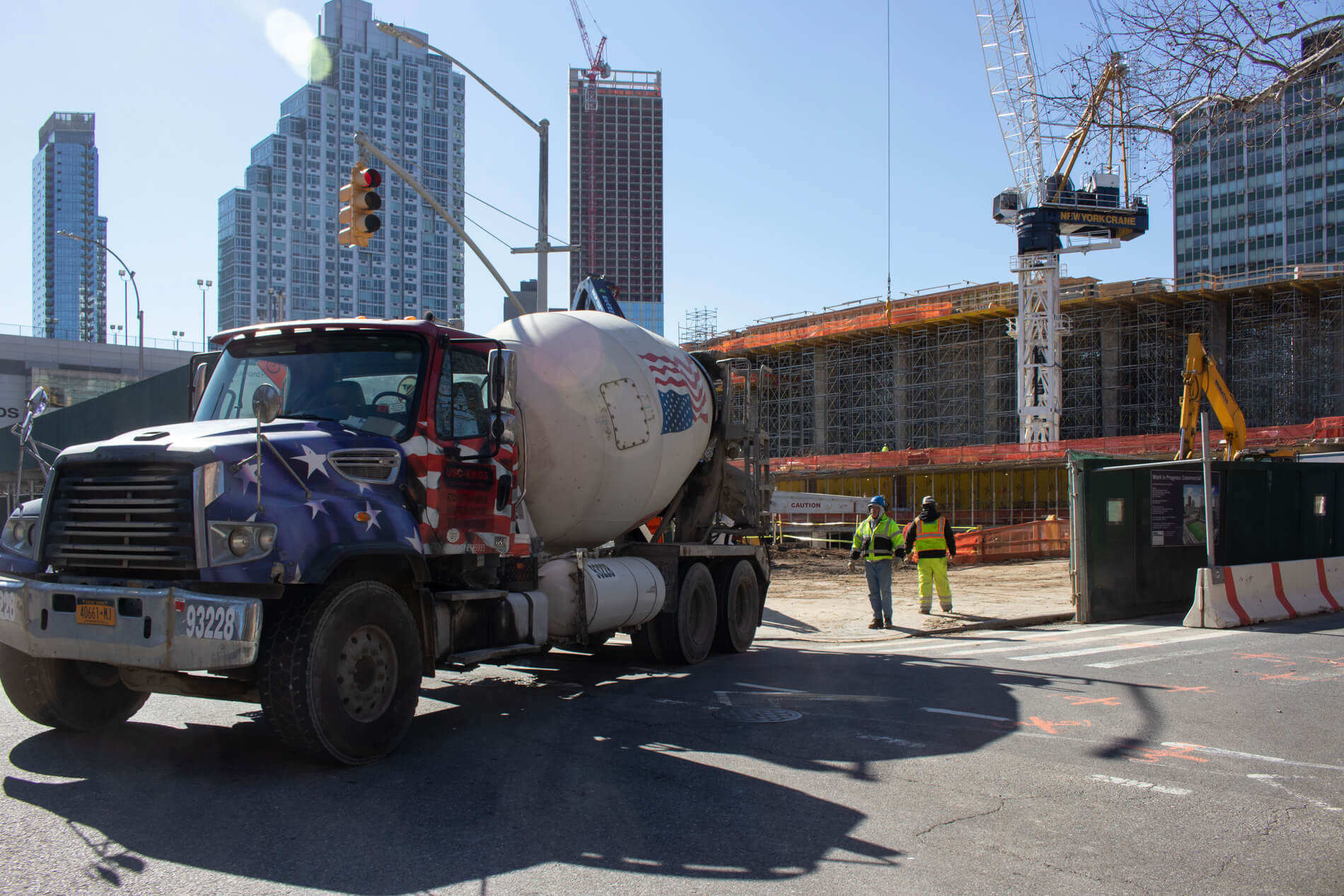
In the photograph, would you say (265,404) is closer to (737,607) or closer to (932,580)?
(737,607)

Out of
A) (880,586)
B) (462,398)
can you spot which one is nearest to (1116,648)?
(880,586)

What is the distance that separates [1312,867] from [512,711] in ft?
18.3

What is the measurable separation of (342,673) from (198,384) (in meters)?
3.16

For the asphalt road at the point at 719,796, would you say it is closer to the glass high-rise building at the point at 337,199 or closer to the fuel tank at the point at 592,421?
the fuel tank at the point at 592,421

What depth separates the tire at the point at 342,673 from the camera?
6016mm

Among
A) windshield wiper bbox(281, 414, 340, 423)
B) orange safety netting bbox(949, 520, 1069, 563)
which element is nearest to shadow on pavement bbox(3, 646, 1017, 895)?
windshield wiper bbox(281, 414, 340, 423)

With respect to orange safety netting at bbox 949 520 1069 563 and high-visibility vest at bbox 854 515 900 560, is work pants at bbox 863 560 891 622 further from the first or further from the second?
orange safety netting at bbox 949 520 1069 563

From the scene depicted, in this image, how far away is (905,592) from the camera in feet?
70.1

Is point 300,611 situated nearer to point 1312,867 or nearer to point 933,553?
point 1312,867

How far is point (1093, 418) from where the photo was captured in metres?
59.5

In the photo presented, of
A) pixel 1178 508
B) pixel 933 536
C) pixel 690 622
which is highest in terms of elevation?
pixel 1178 508

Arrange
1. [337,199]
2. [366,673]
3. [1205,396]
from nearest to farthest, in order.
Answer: [366,673] → [1205,396] → [337,199]

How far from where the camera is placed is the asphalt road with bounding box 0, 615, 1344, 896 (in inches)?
180

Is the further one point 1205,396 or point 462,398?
point 1205,396
